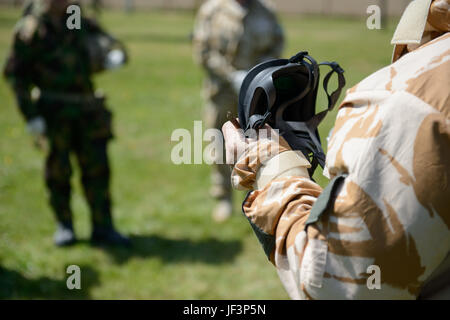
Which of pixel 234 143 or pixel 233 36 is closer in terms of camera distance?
pixel 234 143

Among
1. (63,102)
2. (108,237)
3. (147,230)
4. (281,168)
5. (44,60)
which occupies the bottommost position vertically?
(147,230)

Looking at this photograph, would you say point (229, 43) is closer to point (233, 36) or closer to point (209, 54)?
point (233, 36)

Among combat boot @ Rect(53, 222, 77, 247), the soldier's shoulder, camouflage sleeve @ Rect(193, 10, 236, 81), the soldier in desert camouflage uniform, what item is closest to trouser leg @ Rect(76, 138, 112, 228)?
combat boot @ Rect(53, 222, 77, 247)

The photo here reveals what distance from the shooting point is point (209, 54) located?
17.3 feet

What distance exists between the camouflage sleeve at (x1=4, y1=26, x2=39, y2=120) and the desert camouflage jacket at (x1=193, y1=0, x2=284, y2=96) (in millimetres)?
1852

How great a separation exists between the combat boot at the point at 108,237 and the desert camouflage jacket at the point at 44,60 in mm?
1291

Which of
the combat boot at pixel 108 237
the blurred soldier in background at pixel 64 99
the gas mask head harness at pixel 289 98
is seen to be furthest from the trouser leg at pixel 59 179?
the gas mask head harness at pixel 289 98

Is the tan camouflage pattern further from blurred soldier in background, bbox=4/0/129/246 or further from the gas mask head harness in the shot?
blurred soldier in background, bbox=4/0/129/246

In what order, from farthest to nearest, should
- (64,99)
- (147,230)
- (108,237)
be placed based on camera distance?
(147,230)
(108,237)
(64,99)

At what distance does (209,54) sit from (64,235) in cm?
243

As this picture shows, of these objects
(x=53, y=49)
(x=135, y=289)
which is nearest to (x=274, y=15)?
(x=53, y=49)

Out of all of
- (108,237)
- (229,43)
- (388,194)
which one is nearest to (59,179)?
(108,237)

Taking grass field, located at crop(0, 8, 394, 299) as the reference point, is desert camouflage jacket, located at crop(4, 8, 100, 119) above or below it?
above

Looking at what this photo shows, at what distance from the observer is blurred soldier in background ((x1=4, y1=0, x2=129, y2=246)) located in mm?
4227
